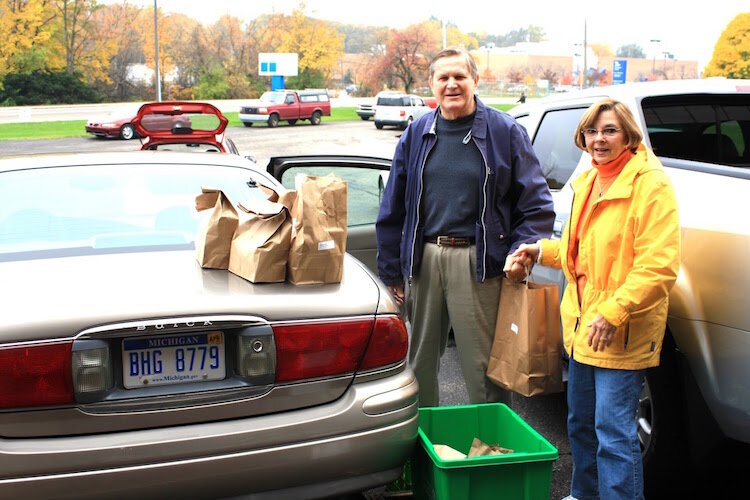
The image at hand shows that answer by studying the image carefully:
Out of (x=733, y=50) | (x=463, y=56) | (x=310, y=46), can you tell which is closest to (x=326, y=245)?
(x=463, y=56)

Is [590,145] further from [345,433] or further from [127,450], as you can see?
[127,450]

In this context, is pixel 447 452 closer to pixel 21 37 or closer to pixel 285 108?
pixel 285 108

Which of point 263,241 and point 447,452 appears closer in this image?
point 263,241

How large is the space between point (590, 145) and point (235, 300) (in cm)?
144

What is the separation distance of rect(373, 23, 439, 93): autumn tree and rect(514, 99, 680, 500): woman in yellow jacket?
2662 inches

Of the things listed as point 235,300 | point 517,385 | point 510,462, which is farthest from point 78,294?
point 517,385

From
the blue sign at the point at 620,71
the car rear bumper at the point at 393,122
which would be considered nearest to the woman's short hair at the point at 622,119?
the car rear bumper at the point at 393,122

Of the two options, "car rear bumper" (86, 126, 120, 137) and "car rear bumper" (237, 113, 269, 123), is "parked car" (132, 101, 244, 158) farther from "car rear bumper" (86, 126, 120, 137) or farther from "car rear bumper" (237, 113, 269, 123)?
"car rear bumper" (237, 113, 269, 123)

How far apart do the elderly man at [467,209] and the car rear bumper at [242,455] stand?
2.58ft

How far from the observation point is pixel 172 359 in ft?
7.84

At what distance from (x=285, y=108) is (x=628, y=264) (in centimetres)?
3927

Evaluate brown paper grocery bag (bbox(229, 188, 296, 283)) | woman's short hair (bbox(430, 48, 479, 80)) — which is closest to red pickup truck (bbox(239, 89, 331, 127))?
woman's short hair (bbox(430, 48, 479, 80))

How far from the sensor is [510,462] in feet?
8.81

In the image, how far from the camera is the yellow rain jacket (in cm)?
262
